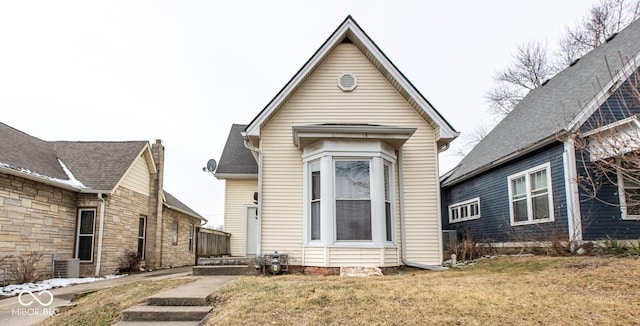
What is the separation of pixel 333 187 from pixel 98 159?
1058cm

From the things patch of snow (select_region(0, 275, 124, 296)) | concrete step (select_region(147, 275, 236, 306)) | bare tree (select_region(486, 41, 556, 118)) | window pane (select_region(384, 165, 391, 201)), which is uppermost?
bare tree (select_region(486, 41, 556, 118))

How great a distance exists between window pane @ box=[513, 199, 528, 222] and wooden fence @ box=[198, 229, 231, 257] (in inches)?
400

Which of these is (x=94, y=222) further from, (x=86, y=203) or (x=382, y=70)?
(x=382, y=70)

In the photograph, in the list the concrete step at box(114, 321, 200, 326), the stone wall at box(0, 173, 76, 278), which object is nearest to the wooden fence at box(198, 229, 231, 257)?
the stone wall at box(0, 173, 76, 278)

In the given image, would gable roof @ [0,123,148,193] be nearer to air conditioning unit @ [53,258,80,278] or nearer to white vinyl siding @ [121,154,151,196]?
white vinyl siding @ [121,154,151,196]

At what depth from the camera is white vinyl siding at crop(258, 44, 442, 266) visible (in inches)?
397

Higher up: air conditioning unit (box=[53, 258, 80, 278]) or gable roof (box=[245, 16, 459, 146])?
gable roof (box=[245, 16, 459, 146])

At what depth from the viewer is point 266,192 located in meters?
10.2

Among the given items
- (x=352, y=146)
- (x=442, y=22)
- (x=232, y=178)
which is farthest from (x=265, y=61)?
(x=352, y=146)

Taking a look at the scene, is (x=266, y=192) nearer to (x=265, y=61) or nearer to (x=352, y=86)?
(x=352, y=86)

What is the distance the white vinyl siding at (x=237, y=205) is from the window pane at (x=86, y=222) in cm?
456

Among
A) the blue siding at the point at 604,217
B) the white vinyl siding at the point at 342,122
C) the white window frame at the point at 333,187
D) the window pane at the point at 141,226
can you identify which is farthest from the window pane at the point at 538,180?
the window pane at the point at 141,226

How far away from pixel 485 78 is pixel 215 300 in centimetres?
2739

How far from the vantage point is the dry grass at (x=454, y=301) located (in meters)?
4.89
